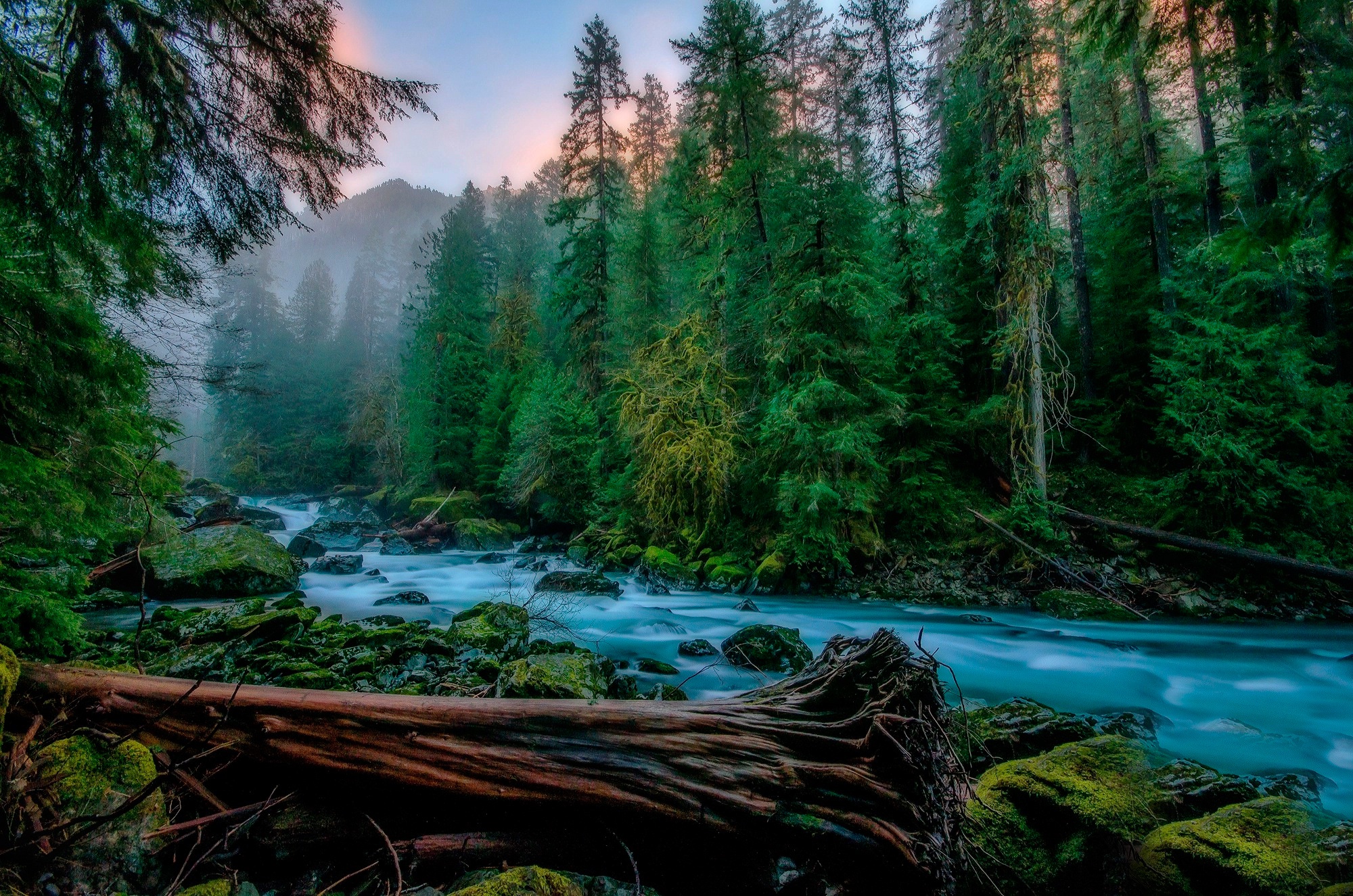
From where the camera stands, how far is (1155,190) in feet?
44.3

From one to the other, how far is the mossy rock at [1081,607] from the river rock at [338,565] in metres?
15.7

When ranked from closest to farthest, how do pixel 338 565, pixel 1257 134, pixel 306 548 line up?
pixel 1257 134, pixel 338 565, pixel 306 548

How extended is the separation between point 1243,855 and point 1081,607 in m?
7.75

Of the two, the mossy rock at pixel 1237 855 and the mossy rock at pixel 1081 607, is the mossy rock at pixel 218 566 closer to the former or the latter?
the mossy rock at pixel 1237 855

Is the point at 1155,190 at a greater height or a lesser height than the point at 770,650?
greater

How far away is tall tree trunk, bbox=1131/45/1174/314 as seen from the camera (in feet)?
41.4

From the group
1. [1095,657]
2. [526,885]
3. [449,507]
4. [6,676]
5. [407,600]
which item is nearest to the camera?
[526,885]

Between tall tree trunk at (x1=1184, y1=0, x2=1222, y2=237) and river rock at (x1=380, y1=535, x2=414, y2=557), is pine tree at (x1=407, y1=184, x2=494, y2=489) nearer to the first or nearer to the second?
river rock at (x1=380, y1=535, x2=414, y2=557)

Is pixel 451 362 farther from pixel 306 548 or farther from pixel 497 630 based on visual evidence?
pixel 497 630

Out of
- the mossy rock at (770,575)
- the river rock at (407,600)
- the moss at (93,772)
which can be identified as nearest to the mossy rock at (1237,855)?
the moss at (93,772)

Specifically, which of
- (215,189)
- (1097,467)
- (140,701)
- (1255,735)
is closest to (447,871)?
(140,701)

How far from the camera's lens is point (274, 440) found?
38.3 m

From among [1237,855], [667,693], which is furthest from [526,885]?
[1237,855]

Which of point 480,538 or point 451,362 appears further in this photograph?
point 451,362
